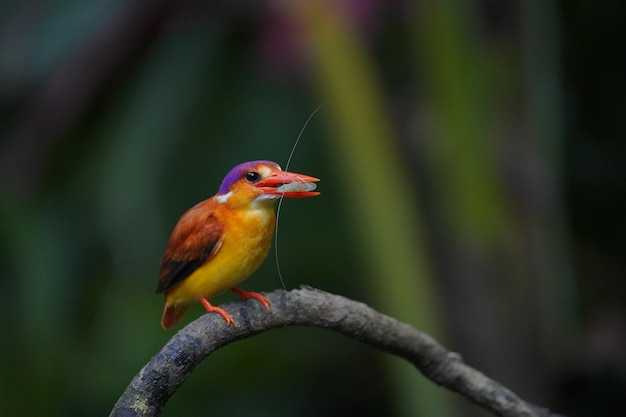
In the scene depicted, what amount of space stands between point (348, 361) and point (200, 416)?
1.59 feet

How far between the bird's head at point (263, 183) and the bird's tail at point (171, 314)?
0.28 metres

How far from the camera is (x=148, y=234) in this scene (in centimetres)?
276

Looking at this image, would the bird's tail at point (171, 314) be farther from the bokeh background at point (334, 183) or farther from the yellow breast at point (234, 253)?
the bokeh background at point (334, 183)

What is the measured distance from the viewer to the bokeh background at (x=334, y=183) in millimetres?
2361

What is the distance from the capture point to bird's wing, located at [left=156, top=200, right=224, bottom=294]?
4.00ft

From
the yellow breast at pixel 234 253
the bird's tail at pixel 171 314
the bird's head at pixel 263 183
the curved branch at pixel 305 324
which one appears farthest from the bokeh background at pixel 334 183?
the bird's head at pixel 263 183

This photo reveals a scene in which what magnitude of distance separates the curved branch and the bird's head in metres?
0.16

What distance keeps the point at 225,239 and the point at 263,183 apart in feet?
0.56

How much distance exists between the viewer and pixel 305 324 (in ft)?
4.13

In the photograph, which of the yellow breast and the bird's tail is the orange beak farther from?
the bird's tail

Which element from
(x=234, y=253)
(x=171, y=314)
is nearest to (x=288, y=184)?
(x=234, y=253)

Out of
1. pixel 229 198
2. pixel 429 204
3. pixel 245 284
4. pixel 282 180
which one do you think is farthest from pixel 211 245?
pixel 429 204

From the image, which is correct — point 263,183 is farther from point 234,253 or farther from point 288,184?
point 234,253

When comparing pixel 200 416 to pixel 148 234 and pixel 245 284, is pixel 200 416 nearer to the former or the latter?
pixel 148 234
